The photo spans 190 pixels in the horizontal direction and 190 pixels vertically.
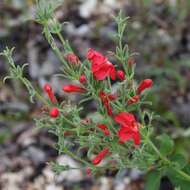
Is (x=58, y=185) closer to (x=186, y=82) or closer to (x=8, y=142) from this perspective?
(x=8, y=142)

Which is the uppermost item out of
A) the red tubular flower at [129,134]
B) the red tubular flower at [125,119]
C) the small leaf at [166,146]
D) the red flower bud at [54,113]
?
the red flower bud at [54,113]

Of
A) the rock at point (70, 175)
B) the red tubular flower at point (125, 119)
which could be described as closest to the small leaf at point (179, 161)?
the red tubular flower at point (125, 119)

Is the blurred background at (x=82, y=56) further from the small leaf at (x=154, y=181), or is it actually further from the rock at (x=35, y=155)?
the small leaf at (x=154, y=181)

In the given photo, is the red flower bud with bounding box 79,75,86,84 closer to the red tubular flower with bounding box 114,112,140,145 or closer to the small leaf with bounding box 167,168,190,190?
the red tubular flower with bounding box 114,112,140,145

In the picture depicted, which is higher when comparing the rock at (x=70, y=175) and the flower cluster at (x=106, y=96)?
the flower cluster at (x=106, y=96)

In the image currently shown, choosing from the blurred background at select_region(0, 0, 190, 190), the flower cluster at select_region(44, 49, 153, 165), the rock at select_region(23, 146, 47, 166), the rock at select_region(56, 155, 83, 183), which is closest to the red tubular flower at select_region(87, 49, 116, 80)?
the flower cluster at select_region(44, 49, 153, 165)

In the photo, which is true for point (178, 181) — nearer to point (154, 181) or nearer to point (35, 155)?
point (154, 181)

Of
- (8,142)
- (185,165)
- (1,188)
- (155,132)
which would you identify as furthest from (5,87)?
(185,165)
